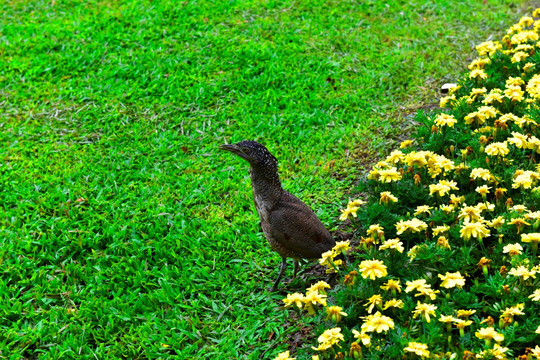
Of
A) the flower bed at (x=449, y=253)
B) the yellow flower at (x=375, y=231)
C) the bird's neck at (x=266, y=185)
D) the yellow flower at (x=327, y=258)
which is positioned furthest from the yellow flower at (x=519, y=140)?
the bird's neck at (x=266, y=185)

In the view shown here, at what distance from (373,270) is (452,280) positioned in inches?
17.1

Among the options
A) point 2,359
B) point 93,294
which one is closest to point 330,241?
point 93,294

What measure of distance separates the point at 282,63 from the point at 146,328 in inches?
158

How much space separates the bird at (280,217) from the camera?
4098mm

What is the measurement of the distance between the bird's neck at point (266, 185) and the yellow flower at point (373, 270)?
46.2 inches

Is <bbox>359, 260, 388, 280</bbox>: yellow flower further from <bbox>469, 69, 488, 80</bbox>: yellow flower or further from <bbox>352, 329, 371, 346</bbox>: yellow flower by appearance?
<bbox>469, 69, 488, 80</bbox>: yellow flower

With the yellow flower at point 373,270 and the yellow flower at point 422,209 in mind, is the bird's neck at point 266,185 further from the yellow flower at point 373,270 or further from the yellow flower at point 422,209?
the yellow flower at point 373,270

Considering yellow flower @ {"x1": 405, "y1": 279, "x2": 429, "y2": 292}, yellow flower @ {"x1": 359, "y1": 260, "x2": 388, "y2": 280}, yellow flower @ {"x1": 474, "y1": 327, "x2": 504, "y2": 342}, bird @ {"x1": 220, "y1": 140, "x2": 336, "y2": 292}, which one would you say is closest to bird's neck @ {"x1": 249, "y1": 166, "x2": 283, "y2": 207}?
bird @ {"x1": 220, "y1": 140, "x2": 336, "y2": 292}

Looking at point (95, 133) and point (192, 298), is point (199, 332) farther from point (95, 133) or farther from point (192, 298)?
point (95, 133)

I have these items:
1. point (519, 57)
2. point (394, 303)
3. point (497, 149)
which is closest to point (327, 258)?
point (394, 303)

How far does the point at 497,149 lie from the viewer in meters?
4.09

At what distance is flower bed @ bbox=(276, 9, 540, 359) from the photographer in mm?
2971

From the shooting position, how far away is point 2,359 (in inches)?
150

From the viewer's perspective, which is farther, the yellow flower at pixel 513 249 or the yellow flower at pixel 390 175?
the yellow flower at pixel 390 175
